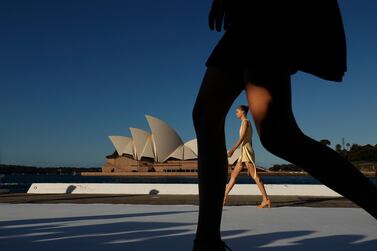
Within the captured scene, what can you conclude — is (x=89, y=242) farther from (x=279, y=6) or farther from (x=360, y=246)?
(x=279, y=6)

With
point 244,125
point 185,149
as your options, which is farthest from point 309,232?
point 185,149

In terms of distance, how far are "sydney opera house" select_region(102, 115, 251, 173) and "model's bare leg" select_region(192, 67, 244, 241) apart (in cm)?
4264

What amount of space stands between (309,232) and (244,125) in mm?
2658

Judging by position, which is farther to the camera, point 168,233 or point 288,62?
point 168,233

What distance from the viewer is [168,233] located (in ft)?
6.78

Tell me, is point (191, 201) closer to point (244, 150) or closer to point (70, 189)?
point (244, 150)

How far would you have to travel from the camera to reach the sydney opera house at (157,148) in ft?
158

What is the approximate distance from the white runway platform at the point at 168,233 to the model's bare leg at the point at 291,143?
731 millimetres

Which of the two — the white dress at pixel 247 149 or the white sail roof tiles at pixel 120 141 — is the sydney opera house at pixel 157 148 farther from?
the white dress at pixel 247 149

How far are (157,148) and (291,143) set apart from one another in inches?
2039

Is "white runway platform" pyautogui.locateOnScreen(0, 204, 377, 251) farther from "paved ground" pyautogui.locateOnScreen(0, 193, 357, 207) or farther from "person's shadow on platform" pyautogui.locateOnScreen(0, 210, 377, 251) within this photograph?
"paved ground" pyautogui.locateOnScreen(0, 193, 357, 207)

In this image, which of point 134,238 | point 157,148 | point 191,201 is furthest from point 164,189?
point 157,148

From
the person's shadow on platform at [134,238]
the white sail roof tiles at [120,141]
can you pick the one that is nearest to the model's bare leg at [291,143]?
the person's shadow on platform at [134,238]

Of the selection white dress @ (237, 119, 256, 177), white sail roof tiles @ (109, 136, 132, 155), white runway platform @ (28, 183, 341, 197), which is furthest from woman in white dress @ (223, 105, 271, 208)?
white sail roof tiles @ (109, 136, 132, 155)
